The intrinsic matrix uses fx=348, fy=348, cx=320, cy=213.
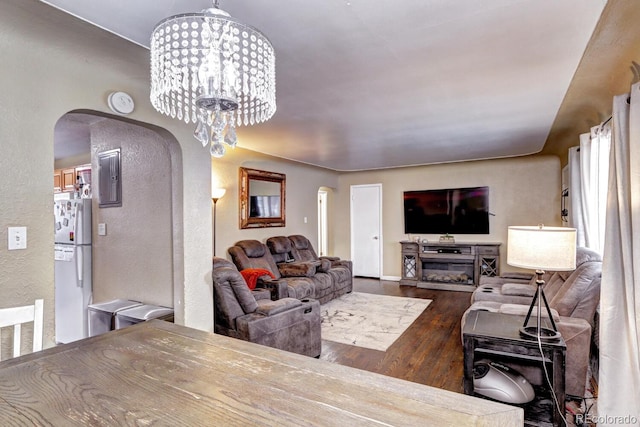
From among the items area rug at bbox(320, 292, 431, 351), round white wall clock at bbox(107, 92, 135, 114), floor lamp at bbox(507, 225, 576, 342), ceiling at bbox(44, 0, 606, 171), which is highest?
ceiling at bbox(44, 0, 606, 171)

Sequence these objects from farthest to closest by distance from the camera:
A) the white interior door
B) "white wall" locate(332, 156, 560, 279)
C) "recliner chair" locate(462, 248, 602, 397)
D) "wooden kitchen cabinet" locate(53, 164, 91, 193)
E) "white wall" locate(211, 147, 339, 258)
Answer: the white interior door, "white wall" locate(332, 156, 560, 279), "white wall" locate(211, 147, 339, 258), "wooden kitchen cabinet" locate(53, 164, 91, 193), "recliner chair" locate(462, 248, 602, 397)

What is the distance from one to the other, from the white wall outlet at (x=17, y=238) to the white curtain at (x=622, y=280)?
3227 mm

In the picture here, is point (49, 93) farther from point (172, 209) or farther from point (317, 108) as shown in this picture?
point (317, 108)

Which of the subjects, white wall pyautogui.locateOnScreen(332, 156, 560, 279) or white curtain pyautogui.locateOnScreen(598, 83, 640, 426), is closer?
white curtain pyautogui.locateOnScreen(598, 83, 640, 426)

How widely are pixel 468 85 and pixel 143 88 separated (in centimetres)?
236

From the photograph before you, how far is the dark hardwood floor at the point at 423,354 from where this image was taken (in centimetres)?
290

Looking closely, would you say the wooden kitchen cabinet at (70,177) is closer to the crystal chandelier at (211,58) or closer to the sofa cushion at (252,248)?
the sofa cushion at (252,248)

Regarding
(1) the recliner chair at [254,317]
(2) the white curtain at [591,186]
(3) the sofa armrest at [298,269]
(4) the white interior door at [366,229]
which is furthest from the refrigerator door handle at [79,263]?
(4) the white interior door at [366,229]

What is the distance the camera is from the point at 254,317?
113 inches

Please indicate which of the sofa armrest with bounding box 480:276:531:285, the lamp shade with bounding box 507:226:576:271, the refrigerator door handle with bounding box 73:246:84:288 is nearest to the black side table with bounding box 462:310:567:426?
the lamp shade with bounding box 507:226:576:271

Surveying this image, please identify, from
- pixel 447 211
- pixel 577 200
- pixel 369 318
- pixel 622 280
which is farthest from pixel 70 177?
pixel 577 200

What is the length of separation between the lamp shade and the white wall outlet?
2.88 meters

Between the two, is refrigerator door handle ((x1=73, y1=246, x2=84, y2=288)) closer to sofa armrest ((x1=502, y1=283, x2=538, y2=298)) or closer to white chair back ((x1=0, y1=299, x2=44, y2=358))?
white chair back ((x1=0, y1=299, x2=44, y2=358))

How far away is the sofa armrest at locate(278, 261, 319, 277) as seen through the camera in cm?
524
